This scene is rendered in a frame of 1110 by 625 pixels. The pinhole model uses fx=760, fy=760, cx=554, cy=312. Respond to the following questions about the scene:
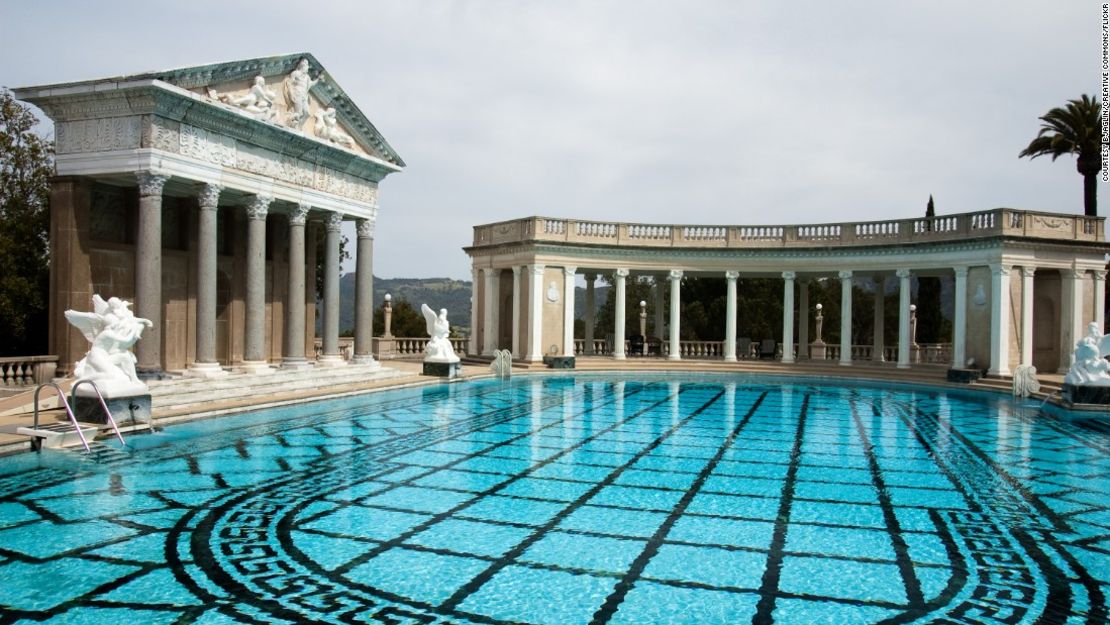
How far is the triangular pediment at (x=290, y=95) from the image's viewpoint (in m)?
17.2

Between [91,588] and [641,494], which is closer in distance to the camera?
[91,588]

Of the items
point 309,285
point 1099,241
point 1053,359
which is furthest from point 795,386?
point 309,285

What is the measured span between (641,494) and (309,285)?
17462 millimetres

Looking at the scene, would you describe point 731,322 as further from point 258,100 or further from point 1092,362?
point 258,100

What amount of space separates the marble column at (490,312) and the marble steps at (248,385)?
31.5 feet

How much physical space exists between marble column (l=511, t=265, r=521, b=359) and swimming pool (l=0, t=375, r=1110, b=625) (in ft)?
56.6

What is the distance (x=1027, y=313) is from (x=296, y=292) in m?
23.9

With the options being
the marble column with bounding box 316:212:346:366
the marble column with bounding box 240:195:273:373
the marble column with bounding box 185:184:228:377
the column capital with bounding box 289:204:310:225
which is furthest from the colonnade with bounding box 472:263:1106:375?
the marble column with bounding box 185:184:228:377

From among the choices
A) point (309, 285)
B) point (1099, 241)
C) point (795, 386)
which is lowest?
point (795, 386)

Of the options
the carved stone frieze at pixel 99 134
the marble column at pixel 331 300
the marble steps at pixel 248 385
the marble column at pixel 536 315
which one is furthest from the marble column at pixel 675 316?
the carved stone frieze at pixel 99 134

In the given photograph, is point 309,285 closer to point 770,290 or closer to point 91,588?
point 91,588

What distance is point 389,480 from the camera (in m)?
10.1

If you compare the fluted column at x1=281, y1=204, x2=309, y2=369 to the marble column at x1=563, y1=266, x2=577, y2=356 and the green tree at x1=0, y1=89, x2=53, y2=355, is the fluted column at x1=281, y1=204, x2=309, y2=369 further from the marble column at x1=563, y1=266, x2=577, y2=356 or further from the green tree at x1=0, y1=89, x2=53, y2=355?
the marble column at x1=563, y1=266, x2=577, y2=356

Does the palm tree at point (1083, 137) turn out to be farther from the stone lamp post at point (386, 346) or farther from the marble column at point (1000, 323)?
the stone lamp post at point (386, 346)
